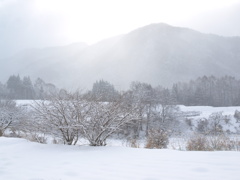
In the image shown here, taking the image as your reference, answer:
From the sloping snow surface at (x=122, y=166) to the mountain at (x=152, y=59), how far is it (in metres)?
111

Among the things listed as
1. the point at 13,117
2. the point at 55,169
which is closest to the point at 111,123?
the point at 55,169

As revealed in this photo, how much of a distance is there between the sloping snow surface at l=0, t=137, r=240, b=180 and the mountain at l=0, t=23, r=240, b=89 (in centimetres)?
11083

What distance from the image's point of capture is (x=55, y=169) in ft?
11.6

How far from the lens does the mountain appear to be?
130125 mm

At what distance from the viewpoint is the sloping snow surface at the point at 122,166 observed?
2.94 metres

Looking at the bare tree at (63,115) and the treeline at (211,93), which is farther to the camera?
the treeline at (211,93)

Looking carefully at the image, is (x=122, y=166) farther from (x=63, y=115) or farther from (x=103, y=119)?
(x=63, y=115)

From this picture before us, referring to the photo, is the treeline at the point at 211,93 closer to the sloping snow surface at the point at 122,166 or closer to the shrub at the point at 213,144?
the shrub at the point at 213,144

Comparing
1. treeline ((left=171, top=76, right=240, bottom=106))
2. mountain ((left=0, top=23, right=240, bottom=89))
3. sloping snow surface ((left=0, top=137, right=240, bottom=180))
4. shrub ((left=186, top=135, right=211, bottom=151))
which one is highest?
mountain ((left=0, top=23, right=240, bottom=89))

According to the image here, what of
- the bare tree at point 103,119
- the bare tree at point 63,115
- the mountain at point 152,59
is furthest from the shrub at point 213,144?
the mountain at point 152,59

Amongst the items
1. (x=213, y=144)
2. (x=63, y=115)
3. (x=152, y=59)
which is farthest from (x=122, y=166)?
(x=152, y=59)

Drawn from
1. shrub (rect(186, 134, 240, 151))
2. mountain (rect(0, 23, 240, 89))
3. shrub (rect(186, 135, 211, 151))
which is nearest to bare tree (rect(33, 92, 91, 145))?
shrub (rect(186, 135, 211, 151))

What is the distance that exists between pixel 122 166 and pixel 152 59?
463 feet

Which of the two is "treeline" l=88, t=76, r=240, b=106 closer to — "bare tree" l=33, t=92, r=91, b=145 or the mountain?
"bare tree" l=33, t=92, r=91, b=145
